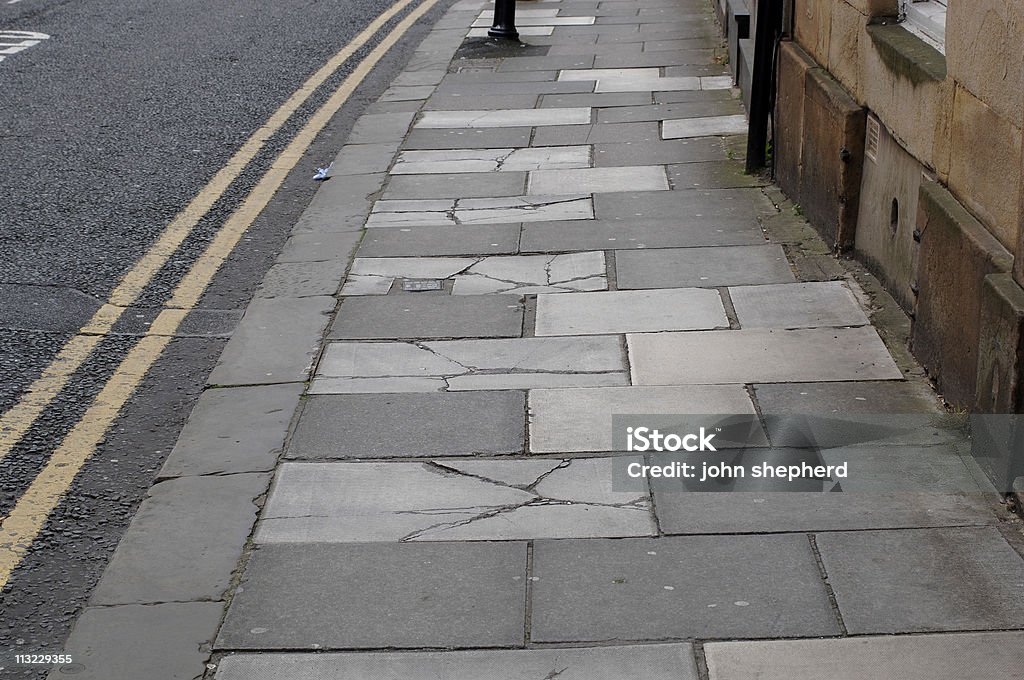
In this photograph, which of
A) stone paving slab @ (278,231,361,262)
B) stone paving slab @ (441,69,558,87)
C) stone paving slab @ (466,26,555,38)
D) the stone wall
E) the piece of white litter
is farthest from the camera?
stone paving slab @ (466,26,555,38)

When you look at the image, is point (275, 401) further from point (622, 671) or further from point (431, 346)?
point (622, 671)

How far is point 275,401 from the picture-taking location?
4996 millimetres

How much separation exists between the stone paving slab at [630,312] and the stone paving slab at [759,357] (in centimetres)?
14

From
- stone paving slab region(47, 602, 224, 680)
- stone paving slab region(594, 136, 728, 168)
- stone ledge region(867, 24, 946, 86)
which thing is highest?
stone ledge region(867, 24, 946, 86)

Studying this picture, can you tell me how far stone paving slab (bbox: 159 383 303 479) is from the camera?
4.49 metres

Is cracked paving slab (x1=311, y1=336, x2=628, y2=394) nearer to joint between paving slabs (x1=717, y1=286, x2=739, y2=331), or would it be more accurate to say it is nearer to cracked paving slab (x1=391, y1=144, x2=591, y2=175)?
joint between paving slabs (x1=717, y1=286, x2=739, y2=331)

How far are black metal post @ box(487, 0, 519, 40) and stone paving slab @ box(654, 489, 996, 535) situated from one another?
9736 mm

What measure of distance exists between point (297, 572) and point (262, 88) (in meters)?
8.04

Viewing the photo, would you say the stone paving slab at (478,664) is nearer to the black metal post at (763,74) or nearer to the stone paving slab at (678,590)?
the stone paving slab at (678,590)

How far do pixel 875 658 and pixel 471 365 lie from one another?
238 cm

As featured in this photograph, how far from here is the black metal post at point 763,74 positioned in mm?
8039

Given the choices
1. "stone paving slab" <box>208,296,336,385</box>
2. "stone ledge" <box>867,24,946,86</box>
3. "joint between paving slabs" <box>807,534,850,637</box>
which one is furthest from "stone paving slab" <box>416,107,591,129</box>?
"joint between paving slabs" <box>807,534,850,637</box>

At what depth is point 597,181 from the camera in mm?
8148

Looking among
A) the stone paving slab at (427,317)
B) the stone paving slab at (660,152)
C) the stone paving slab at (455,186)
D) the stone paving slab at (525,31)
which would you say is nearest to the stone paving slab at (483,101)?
the stone paving slab at (660,152)
